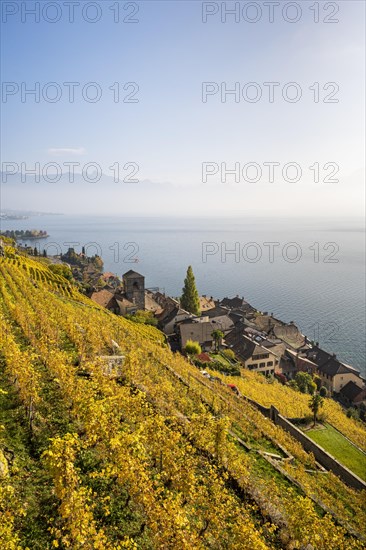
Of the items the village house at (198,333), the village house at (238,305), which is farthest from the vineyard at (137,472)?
the village house at (238,305)

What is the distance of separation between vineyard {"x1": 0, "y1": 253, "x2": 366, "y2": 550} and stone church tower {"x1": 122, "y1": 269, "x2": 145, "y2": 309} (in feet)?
127

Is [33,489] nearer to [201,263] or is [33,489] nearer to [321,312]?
[321,312]

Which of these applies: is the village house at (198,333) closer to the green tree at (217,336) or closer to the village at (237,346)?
the village at (237,346)

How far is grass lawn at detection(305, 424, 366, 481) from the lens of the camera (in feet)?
76.3

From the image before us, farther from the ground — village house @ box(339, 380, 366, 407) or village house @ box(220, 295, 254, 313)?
village house @ box(220, 295, 254, 313)

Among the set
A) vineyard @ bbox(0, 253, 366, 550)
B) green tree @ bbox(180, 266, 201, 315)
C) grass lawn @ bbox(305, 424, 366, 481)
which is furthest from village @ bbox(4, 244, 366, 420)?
vineyard @ bbox(0, 253, 366, 550)

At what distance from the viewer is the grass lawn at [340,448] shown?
2325 cm

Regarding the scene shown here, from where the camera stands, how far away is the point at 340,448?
2475cm

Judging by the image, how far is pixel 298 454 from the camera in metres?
17.9

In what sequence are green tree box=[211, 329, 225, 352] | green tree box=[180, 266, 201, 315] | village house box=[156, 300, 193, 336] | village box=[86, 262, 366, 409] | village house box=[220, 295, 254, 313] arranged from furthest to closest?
village house box=[220, 295, 254, 313]
green tree box=[180, 266, 201, 315]
village house box=[156, 300, 193, 336]
village box=[86, 262, 366, 409]
green tree box=[211, 329, 225, 352]

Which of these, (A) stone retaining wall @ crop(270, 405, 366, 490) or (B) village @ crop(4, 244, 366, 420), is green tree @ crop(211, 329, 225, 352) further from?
(A) stone retaining wall @ crop(270, 405, 366, 490)

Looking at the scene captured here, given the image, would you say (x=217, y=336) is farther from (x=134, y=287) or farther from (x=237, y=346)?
(x=134, y=287)

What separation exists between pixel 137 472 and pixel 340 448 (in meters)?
22.0

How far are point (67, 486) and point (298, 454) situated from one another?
14.5 metres
